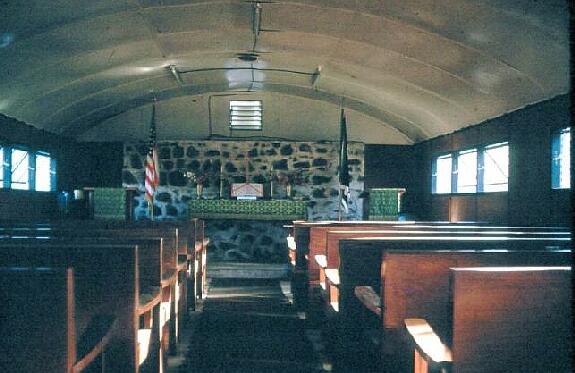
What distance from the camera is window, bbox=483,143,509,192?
834 cm

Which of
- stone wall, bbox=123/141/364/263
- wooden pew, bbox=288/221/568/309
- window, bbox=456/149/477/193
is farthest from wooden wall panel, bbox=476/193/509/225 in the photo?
stone wall, bbox=123/141/364/263

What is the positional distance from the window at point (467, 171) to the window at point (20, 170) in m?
7.45

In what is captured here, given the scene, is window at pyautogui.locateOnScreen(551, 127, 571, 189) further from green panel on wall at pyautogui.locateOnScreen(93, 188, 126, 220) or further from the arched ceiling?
green panel on wall at pyautogui.locateOnScreen(93, 188, 126, 220)

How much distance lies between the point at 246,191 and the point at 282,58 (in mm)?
3750

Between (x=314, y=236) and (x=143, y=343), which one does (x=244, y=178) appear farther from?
(x=143, y=343)

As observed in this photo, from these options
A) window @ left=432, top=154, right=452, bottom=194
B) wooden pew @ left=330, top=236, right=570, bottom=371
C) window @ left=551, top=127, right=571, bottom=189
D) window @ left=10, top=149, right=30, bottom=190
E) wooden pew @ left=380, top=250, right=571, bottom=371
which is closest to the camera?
wooden pew @ left=380, top=250, right=571, bottom=371

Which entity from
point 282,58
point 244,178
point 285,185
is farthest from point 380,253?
point 244,178

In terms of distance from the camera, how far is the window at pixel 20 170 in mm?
9250

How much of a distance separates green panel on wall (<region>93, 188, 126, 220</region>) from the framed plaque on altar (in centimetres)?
222

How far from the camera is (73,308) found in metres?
1.98

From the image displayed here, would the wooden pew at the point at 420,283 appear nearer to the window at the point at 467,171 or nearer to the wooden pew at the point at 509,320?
the wooden pew at the point at 509,320

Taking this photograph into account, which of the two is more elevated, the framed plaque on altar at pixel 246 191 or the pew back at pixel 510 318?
the framed plaque on altar at pixel 246 191

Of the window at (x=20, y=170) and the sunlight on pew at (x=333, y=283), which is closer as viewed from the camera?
the sunlight on pew at (x=333, y=283)

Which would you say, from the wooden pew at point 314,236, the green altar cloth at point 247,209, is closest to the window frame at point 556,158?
the wooden pew at point 314,236
